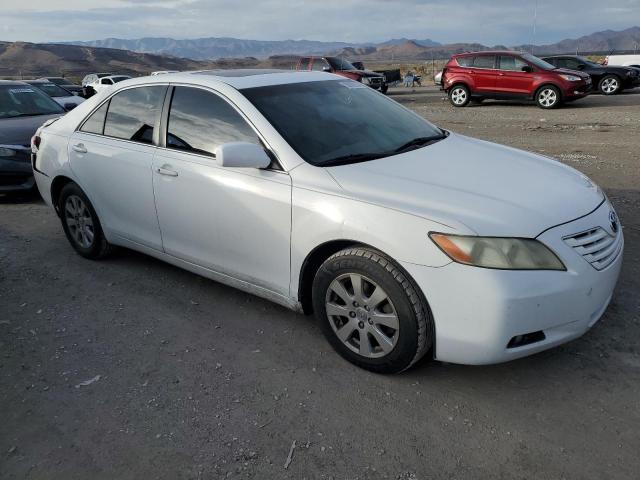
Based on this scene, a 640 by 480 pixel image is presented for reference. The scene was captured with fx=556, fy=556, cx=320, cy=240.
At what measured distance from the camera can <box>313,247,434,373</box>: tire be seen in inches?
111

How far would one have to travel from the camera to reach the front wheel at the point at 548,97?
51.6 feet

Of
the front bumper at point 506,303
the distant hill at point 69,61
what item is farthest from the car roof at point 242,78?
the distant hill at point 69,61

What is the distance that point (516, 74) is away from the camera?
16312 millimetres

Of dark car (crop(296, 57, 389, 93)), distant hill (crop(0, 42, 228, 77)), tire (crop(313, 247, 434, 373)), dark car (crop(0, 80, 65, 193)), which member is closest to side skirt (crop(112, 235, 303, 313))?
tire (crop(313, 247, 434, 373))

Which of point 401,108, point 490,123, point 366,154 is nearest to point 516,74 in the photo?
point 490,123

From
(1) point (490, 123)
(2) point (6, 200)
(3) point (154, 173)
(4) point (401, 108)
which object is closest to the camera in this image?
(3) point (154, 173)

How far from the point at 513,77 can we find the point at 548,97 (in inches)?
46.9

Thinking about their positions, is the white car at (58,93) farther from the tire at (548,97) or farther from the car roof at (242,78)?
the tire at (548,97)

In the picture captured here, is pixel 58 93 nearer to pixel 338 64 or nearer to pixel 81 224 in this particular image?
pixel 81 224

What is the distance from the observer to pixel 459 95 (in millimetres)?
17641

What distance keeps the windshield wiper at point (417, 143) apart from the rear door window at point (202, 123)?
0.94 metres

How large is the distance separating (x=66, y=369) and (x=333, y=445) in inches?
68.4

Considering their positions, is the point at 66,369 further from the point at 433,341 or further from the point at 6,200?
the point at 6,200

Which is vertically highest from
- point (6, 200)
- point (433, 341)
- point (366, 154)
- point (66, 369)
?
point (366, 154)
